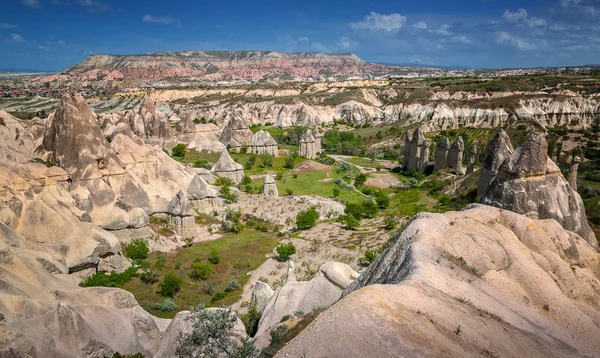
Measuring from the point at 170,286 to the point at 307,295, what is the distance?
9860mm

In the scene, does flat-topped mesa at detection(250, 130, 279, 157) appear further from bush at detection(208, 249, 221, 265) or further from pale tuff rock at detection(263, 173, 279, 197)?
bush at detection(208, 249, 221, 265)

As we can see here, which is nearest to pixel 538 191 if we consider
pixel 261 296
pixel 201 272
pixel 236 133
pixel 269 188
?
pixel 261 296

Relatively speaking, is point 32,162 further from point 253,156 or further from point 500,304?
point 253,156

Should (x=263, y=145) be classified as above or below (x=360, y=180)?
above

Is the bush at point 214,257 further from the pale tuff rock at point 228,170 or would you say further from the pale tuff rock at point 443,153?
the pale tuff rock at point 443,153

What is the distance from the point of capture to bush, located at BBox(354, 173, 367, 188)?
177 ft

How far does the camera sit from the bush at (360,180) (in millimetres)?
54062

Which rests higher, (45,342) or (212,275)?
(45,342)

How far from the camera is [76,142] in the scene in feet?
98.3

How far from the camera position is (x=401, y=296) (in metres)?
10.8

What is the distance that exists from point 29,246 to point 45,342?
28.7 ft

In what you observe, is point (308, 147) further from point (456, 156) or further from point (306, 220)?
point (306, 220)

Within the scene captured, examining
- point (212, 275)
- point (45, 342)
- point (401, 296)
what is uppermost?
point (401, 296)

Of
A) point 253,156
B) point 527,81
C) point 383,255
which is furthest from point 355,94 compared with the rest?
point 383,255
